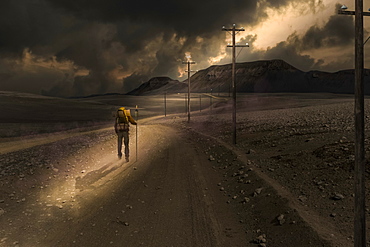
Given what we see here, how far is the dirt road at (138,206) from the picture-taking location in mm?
7430

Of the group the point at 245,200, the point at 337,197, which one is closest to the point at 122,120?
the point at 245,200

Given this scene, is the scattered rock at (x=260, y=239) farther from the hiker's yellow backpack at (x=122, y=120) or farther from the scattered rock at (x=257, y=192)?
the hiker's yellow backpack at (x=122, y=120)

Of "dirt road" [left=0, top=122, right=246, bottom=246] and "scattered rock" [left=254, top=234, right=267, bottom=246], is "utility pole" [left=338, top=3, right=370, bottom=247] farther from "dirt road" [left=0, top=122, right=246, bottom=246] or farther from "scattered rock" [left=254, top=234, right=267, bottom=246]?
"dirt road" [left=0, top=122, right=246, bottom=246]

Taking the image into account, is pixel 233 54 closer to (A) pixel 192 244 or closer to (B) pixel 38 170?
(B) pixel 38 170

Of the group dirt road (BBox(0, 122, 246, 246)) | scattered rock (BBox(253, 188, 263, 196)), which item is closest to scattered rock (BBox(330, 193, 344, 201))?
scattered rock (BBox(253, 188, 263, 196))

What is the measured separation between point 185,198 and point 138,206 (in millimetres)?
1725

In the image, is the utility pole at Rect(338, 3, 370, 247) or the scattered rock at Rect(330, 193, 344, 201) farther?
the scattered rock at Rect(330, 193, 344, 201)

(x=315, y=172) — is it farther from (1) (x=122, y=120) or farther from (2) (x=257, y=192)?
(1) (x=122, y=120)

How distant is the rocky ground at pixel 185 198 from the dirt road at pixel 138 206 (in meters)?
0.03

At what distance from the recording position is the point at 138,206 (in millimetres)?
9508

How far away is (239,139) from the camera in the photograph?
908 inches

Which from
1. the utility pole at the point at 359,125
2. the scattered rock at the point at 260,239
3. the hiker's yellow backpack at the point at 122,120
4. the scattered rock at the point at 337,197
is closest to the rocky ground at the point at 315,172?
the scattered rock at the point at 337,197

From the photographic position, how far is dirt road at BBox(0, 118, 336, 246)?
24.4 ft

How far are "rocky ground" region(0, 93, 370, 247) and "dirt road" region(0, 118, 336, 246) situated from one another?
30mm
